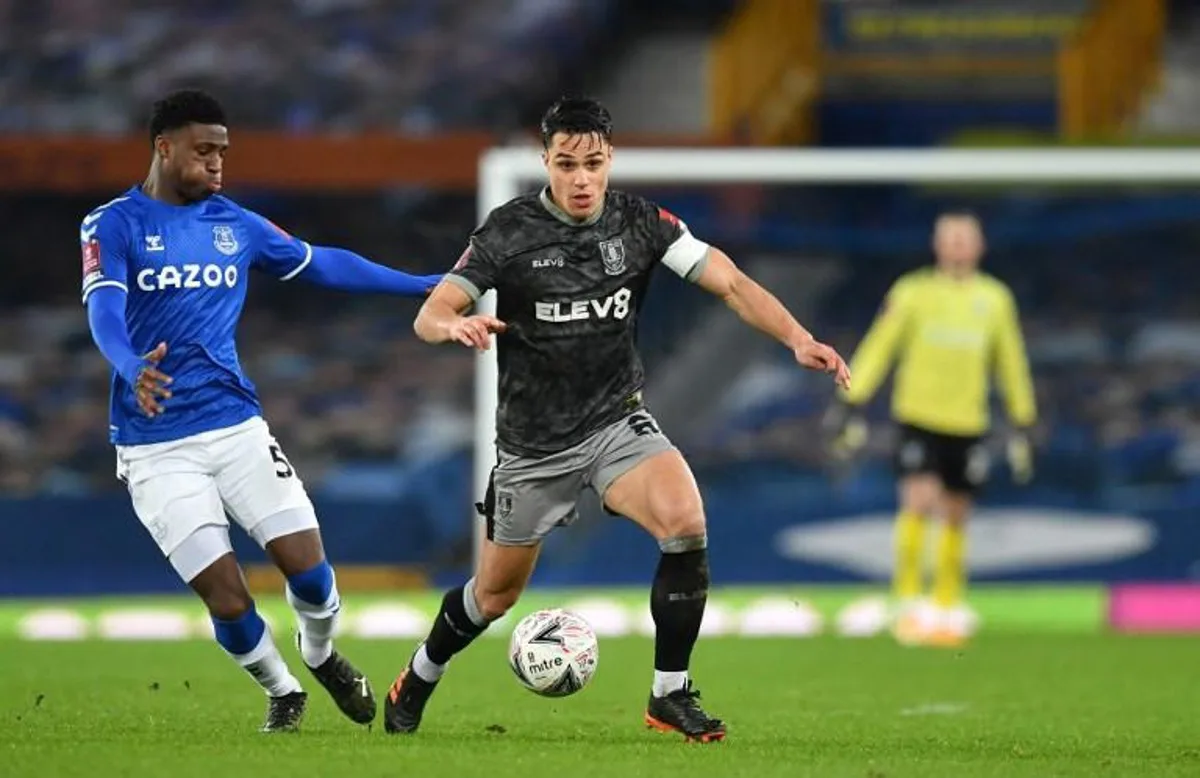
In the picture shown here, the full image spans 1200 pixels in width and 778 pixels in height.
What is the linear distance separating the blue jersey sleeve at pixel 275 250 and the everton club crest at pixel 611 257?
1.21 metres

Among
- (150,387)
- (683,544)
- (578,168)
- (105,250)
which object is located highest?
(578,168)

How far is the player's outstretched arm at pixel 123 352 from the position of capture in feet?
25.2

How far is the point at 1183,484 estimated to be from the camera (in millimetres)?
19125

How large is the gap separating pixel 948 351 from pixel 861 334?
12.3 feet

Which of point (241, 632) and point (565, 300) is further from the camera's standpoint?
point (565, 300)

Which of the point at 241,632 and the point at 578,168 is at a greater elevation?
the point at 578,168

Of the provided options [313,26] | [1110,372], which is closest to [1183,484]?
[1110,372]

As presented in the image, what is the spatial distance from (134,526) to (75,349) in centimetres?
229

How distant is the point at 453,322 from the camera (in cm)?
797

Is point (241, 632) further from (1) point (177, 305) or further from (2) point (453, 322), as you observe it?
(2) point (453, 322)

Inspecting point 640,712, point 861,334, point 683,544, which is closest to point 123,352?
point 683,544

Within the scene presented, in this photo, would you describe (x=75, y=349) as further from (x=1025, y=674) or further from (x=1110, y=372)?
(x=1025, y=674)

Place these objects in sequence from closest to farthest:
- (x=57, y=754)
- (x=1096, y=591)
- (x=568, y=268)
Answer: (x=57, y=754) → (x=568, y=268) → (x=1096, y=591)

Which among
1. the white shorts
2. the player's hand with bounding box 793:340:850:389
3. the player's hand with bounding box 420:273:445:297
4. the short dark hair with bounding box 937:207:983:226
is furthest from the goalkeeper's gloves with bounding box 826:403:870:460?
the white shorts
